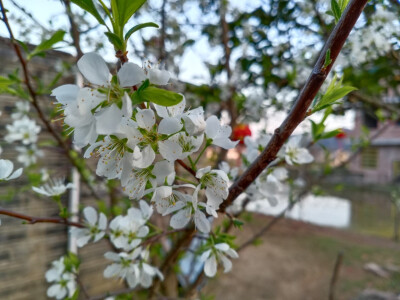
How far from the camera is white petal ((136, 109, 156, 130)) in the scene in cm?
34

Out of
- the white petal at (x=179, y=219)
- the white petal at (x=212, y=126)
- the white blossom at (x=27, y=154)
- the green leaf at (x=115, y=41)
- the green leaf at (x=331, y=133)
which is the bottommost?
the white blossom at (x=27, y=154)

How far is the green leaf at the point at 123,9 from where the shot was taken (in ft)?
1.07

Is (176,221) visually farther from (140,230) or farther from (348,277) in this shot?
(348,277)

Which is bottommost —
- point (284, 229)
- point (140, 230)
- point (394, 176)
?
point (394, 176)

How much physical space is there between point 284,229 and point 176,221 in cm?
627

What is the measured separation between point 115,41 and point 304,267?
485 centimetres

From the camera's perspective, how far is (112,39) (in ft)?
1.06

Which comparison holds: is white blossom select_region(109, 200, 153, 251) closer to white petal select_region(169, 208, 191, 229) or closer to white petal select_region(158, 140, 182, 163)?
white petal select_region(169, 208, 191, 229)

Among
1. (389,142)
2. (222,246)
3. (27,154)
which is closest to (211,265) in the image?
(222,246)

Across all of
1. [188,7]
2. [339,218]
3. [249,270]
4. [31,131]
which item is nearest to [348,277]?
[249,270]

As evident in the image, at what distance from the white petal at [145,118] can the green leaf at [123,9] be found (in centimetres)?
11

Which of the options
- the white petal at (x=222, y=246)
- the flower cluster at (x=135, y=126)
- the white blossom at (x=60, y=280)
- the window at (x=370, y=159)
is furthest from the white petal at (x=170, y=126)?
the window at (x=370, y=159)

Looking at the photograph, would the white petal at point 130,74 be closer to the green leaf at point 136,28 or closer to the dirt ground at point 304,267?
the green leaf at point 136,28

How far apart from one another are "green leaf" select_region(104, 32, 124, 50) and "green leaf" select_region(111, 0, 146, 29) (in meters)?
0.02
